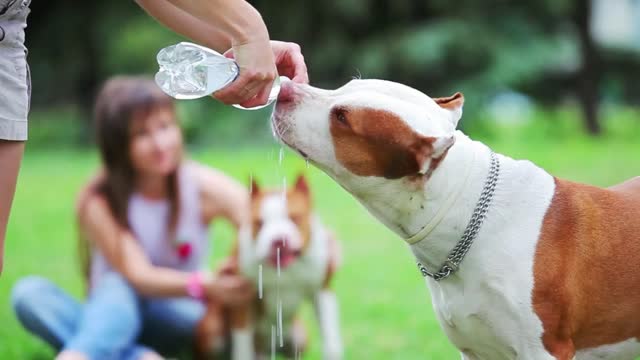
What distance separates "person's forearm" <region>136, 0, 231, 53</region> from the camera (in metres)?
3.23

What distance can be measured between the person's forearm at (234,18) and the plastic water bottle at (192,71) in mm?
149

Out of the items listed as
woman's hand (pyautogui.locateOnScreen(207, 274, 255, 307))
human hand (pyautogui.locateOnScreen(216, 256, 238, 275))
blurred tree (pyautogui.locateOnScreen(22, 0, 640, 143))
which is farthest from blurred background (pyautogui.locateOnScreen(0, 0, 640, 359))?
woman's hand (pyautogui.locateOnScreen(207, 274, 255, 307))

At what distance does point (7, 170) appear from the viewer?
2779 millimetres

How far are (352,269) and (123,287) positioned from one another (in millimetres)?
2687

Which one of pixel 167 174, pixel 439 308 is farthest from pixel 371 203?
pixel 167 174

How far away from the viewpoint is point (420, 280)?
685 cm

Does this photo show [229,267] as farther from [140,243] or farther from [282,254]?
[140,243]

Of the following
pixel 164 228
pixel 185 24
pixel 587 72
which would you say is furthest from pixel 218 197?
pixel 587 72

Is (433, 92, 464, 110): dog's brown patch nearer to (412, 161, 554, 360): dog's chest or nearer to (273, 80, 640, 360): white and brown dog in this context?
(273, 80, 640, 360): white and brown dog

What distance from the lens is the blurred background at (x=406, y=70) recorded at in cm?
1187

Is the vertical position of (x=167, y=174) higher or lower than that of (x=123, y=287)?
higher

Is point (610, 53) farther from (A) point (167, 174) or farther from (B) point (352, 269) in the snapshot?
(A) point (167, 174)

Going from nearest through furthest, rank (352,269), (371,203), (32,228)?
(371,203)
(352,269)
(32,228)

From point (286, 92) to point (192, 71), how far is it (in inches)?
13.9
